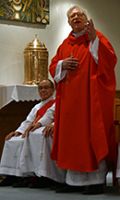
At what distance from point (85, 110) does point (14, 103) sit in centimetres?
206

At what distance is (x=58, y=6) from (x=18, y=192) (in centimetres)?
357

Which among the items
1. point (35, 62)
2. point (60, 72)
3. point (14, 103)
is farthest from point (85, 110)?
point (35, 62)

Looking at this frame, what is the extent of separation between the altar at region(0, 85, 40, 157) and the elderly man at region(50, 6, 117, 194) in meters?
1.53

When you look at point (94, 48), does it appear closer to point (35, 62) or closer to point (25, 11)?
point (35, 62)

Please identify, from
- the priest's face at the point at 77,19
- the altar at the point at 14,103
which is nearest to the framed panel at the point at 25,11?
the altar at the point at 14,103

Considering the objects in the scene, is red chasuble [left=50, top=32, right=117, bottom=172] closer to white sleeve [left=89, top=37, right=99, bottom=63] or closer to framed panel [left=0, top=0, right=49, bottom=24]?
white sleeve [left=89, top=37, right=99, bottom=63]

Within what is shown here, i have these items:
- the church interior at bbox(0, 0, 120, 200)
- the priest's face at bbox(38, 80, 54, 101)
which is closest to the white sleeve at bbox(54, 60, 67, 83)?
the priest's face at bbox(38, 80, 54, 101)

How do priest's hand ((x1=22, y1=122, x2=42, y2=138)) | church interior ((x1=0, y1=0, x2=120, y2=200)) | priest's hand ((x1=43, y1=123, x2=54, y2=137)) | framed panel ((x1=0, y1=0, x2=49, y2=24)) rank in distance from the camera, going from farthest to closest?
framed panel ((x1=0, y1=0, x2=49, y2=24)) → church interior ((x1=0, y1=0, x2=120, y2=200)) → priest's hand ((x1=22, y1=122, x2=42, y2=138)) → priest's hand ((x1=43, y1=123, x2=54, y2=137))

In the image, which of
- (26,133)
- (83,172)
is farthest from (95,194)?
(26,133)

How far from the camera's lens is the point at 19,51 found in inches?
245

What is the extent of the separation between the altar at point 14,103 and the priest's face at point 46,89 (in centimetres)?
99

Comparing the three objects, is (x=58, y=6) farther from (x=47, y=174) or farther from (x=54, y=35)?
(x=47, y=174)

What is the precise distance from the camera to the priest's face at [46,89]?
4305 mm

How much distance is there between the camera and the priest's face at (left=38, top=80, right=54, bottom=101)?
4.30m
